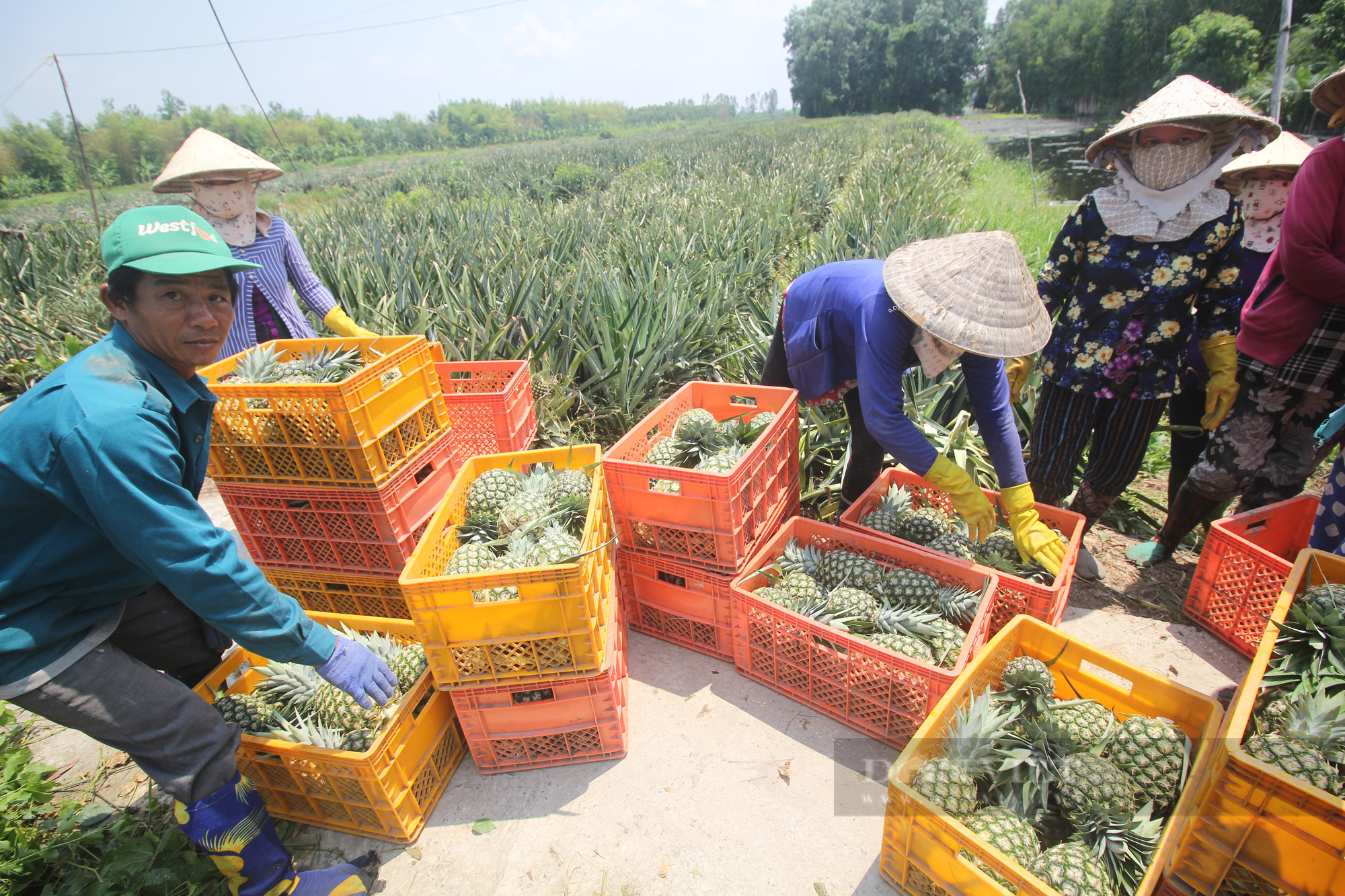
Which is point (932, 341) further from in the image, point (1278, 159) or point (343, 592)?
point (343, 592)

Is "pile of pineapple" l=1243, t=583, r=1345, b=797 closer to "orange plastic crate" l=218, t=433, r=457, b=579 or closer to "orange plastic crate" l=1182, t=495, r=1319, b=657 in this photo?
"orange plastic crate" l=1182, t=495, r=1319, b=657

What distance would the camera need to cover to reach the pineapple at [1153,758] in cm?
174

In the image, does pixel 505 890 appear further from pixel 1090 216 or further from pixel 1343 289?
pixel 1343 289

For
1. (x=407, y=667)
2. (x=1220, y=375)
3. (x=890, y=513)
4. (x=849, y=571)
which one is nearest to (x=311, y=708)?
(x=407, y=667)

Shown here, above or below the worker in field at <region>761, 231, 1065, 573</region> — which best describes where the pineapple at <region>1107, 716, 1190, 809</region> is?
below

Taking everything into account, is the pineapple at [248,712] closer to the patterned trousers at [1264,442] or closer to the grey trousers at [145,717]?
the grey trousers at [145,717]

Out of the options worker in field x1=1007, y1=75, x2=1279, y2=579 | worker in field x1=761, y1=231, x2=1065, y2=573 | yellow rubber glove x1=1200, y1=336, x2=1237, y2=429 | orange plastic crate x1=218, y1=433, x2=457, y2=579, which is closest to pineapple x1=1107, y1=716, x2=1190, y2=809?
worker in field x1=761, y1=231, x2=1065, y2=573

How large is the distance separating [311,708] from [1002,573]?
2585 millimetres

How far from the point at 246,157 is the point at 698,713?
357cm

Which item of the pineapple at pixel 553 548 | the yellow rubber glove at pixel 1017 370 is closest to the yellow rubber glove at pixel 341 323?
the pineapple at pixel 553 548

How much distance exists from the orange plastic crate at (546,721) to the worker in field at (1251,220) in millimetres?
3007

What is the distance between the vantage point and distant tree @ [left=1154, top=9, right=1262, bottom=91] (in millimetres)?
25500

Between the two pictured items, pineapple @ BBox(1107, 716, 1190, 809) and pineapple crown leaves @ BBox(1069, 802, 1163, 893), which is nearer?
pineapple crown leaves @ BBox(1069, 802, 1163, 893)

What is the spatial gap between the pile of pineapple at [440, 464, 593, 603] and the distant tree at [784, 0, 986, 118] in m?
69.7
